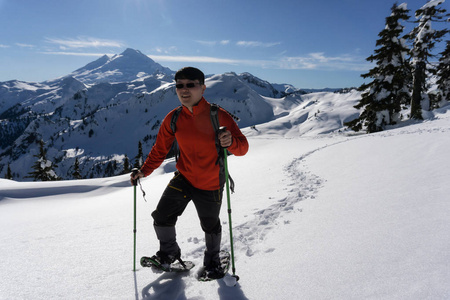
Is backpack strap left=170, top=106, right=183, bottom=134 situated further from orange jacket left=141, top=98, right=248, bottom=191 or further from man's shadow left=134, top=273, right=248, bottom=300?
man's shadow left=134, top=273, right=248, bottom=300

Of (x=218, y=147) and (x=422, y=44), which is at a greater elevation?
(x=422, y=44)

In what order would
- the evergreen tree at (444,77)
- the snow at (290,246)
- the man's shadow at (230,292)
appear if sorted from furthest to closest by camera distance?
the evergreen tree at (444,77)
the man's shadow at (230,292)
the snow at (290,246)

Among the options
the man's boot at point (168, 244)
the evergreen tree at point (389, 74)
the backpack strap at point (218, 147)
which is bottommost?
the man's boot at point (168, 244)

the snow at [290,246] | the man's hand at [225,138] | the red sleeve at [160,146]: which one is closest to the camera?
the snow at [290,246]

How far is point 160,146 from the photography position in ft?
12.0

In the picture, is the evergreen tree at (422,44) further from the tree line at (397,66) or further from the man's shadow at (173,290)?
the man's shadow at (173,290)

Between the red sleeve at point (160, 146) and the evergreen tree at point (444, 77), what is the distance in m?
40.2

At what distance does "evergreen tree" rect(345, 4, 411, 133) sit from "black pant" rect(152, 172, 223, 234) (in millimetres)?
24392

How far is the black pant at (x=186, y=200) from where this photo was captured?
329 centimetres

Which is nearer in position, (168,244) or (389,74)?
(168,244)

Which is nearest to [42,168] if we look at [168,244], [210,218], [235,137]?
[168,244]

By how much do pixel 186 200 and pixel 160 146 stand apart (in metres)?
0.93

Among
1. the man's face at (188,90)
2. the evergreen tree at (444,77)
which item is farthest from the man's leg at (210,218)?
the evergreen tree at (444,77)

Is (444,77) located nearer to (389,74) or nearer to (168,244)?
(389,74)
